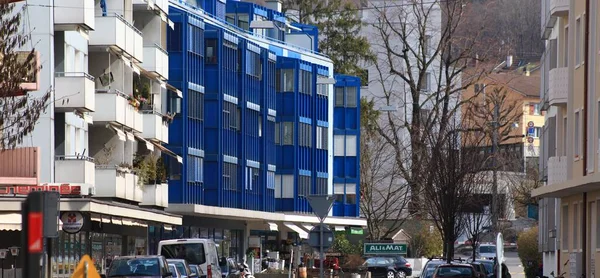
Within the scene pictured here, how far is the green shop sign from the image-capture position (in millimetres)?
50312

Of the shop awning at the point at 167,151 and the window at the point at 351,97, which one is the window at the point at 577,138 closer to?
the shop awning at the point at 167,151

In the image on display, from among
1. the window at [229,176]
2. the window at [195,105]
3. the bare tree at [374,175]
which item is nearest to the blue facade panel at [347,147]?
the bare tree at [374,175]

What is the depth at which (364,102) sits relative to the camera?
9200 centimetres

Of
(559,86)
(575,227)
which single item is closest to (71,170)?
(559,86)

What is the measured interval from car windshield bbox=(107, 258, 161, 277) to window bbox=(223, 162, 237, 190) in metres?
37.1

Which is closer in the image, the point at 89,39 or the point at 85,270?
the point at 85,270

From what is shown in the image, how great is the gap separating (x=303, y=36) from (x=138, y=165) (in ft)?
109

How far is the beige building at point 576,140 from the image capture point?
37.2 meters

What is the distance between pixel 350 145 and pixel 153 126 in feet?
106

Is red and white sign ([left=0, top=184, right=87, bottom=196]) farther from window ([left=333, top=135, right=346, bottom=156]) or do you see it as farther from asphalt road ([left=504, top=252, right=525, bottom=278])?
window ([left=333, top=135, right=346, bottom=156])

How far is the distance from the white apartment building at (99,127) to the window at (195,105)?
305cm

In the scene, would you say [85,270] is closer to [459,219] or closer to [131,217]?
[131,217]

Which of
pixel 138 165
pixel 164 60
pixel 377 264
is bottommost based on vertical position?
pixel 377 264

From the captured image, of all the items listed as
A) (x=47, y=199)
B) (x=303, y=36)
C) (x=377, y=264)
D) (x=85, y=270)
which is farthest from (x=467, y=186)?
(x=85, y=270)
